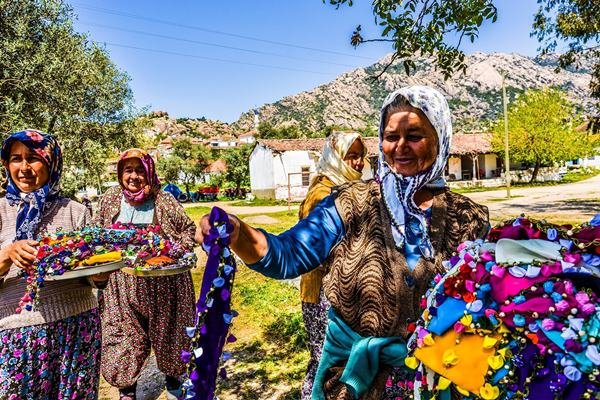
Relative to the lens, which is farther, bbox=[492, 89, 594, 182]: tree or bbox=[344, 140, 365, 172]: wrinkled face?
bbox=[492, 89, 594, 182]: tree

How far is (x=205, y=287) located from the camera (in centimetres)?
134

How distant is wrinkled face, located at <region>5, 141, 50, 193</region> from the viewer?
2.60 meters

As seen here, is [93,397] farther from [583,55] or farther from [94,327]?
[583,55]

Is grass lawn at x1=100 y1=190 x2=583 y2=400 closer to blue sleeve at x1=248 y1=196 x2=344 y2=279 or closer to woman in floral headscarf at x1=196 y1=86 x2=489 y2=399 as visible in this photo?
woman in floral headscarf at x1=196 y1=86 x2=489 y2=399

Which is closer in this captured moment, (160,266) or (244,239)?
(244,239)

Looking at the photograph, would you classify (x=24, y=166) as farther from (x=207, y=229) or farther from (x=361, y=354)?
(x=361, y=354)

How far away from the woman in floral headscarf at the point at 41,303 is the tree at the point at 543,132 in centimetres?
3334

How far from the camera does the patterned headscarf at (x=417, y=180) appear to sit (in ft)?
5.56

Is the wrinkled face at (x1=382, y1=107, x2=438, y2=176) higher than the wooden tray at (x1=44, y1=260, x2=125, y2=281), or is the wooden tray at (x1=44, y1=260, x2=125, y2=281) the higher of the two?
the wrinkled face at (x1=382, y1=107, x2=438, y2=176)

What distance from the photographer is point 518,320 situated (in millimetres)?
1043

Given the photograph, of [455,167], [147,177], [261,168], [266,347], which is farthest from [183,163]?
[147,177]

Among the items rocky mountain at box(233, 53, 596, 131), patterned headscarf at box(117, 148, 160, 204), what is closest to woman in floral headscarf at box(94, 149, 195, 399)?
patterned headscarf at box(117, 148, 160, 204)

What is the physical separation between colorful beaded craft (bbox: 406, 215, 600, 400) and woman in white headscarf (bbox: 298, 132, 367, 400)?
1.76 metres

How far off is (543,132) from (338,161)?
32.0 metres
